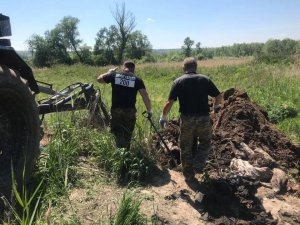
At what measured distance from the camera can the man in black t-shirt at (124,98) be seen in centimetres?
612

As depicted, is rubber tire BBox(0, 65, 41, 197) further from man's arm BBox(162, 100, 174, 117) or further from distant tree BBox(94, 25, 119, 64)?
distant tree BBox(94, 25, 119, 64)

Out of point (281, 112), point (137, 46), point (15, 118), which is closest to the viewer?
point (15, 118)

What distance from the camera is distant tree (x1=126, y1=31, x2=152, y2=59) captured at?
7400cm

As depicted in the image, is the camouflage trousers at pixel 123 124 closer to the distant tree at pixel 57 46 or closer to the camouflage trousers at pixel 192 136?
the camouflage trousers at pixel 192 136

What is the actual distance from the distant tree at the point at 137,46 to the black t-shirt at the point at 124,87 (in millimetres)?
67380

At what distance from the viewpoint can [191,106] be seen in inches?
234

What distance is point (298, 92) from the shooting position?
552 inches

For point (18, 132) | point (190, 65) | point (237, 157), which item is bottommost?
point (237, 157)

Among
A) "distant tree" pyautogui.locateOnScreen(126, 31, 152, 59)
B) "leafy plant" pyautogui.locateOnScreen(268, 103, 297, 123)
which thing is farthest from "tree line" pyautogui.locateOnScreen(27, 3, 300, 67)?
"leafy plant" pyautogui.locateOnScreen(268, 103, 297, 123)

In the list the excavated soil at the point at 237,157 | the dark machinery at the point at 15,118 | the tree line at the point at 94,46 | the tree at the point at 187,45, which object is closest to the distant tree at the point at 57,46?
the tree line at the point at 94,46

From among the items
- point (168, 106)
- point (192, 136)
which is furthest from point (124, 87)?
point (192, 136)

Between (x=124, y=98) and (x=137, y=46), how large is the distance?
2790 inches

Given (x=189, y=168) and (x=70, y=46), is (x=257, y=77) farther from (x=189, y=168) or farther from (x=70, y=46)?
(x=70, y=46)

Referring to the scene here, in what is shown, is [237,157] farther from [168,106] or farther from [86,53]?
[86,53]
